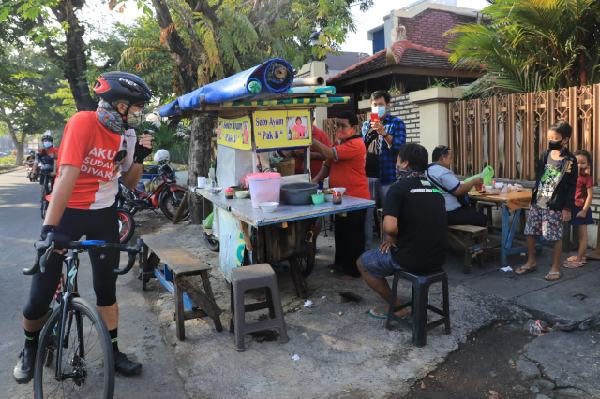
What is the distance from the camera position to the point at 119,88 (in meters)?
2.98

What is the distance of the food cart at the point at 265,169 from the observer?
439 cm

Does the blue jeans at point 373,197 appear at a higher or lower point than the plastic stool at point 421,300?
higher

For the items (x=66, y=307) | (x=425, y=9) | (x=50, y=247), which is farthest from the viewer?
(x=425, y=9)

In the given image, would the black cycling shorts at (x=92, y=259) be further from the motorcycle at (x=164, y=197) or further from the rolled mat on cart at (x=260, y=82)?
the motorcycle at (x=164, y=197)

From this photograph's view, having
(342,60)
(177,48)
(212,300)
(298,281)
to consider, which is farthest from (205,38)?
(342,60)

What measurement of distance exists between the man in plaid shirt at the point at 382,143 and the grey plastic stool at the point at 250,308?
1.95m

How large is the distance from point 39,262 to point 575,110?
5.83m

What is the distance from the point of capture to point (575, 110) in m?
5.69

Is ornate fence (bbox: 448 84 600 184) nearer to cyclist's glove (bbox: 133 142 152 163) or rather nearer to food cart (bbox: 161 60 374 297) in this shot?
food cart (bbox: 161 60 374 297)

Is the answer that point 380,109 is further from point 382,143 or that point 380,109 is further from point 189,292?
point 189,292

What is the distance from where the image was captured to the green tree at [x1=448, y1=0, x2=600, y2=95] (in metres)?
6.52

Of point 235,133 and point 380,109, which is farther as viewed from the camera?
point 380,109

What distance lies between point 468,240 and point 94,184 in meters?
3.96

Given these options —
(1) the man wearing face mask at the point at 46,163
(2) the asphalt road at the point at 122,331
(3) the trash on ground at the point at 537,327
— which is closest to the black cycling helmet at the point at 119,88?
(2) the asphalt road at the point at 122,331
